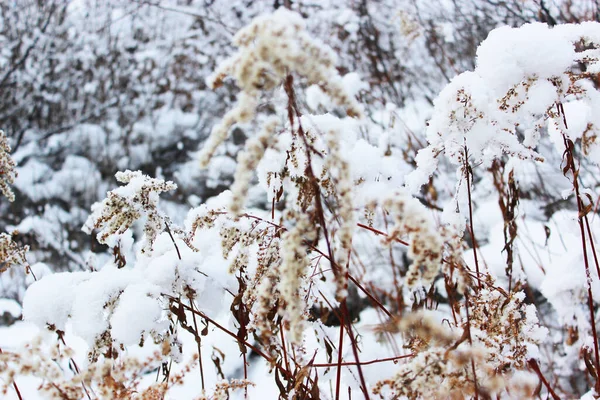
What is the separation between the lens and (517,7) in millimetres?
3895

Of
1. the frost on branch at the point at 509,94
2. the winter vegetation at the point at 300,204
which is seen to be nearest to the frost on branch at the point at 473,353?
the winter vegetation at the point at 300,204

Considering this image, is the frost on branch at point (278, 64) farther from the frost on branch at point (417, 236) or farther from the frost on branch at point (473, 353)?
the frost on branch at point (473, 353)

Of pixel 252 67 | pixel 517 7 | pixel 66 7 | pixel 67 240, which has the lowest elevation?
pixel 252 67

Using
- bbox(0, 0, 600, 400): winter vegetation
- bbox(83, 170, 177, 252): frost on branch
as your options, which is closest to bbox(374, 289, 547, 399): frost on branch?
bbox(0, 0, 600, 400): winter vegetation

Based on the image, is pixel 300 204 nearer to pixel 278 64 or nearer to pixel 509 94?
pixel 278 64

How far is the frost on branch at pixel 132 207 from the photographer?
115cm

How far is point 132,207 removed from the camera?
1175 millimetres

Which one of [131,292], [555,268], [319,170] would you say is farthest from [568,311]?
[131,292]

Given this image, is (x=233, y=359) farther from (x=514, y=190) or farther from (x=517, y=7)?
(x=517, y=7)

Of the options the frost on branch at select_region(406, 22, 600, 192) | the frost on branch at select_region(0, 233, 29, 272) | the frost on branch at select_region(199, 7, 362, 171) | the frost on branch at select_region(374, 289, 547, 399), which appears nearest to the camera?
the frost on branch at select_region(199, 7, 362, 171)

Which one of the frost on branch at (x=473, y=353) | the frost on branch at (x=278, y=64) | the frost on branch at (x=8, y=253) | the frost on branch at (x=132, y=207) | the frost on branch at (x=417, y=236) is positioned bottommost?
the frost on branch at (x=473, y=353)

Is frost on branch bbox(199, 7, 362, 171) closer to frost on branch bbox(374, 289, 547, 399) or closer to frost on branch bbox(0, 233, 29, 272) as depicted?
frost on branch bbox(374, 289, 547, 399)

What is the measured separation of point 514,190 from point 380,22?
429 cm

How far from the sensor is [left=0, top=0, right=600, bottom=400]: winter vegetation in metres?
0.77
